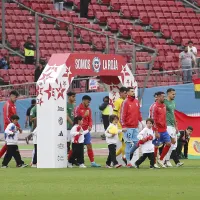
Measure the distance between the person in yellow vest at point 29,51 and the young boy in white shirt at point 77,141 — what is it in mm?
15756

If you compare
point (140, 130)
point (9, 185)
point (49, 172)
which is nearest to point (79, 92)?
point (140, 130)

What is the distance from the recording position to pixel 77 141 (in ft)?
79.2

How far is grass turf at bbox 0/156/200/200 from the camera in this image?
52.3 ft

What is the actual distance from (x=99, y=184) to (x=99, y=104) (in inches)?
841

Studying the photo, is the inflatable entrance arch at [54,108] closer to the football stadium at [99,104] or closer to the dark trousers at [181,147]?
the football stadium at [99,104]

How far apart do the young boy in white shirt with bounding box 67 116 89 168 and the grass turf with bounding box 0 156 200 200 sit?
0.69 meters

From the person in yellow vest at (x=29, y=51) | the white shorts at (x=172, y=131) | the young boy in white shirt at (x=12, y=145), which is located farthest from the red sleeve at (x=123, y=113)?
the person in yellow vest at (x=29, y=51)

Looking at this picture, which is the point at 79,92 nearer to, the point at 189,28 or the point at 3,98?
the point at 3,98

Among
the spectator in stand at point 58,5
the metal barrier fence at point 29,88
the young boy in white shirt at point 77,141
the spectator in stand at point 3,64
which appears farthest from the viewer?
the spectator in stand at point 58,5

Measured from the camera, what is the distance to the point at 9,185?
18.1 metres

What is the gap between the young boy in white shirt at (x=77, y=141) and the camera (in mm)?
24000

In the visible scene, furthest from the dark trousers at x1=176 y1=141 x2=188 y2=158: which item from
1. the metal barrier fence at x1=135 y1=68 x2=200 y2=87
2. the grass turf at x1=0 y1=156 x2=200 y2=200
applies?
the metal barrier fence at x1=135 y1=68 x2=200 y2=87

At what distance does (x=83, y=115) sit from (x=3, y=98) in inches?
549

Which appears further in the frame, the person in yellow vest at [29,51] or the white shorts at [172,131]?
the person in yellow vest at [29,51]
